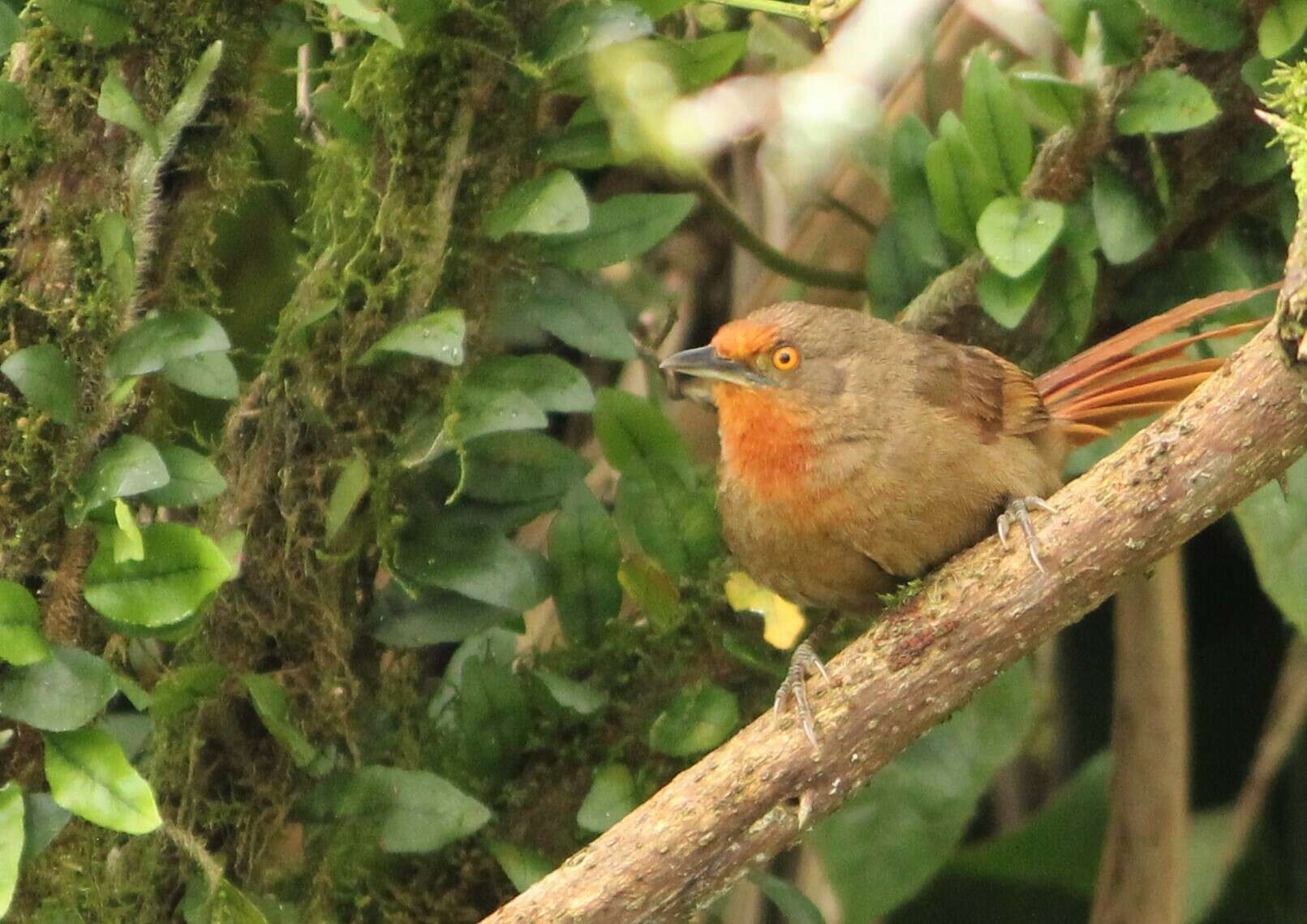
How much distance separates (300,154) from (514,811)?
1380 mm

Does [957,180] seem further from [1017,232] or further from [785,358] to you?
[785,358]

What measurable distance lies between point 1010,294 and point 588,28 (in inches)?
32.8

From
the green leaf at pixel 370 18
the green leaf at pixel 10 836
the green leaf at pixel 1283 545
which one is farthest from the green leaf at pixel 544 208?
the green leaf at pixel 1283 545

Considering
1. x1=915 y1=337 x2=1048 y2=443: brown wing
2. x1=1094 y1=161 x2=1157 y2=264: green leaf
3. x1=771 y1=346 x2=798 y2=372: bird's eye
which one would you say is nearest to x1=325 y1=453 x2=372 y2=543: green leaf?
x1=771 y1=346 x2=798 y2=372: bird's eye

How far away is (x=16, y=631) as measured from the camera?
1924mm

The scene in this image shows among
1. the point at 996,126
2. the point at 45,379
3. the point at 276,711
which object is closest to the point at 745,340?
the point at 996,126

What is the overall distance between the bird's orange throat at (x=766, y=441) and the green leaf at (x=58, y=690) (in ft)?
3.44

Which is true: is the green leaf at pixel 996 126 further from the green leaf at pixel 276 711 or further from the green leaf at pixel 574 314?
the green leaf at pixel 276 711

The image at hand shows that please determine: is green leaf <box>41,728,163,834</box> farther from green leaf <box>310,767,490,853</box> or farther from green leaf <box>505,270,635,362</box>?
green leaf <box>505,270,635,362</box>

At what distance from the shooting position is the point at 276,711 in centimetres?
219

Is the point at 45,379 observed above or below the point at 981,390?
above

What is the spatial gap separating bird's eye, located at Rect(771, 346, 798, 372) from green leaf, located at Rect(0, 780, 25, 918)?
1.37m

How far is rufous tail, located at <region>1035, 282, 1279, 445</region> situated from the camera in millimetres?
2352

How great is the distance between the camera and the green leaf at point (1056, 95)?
93.2 inches
